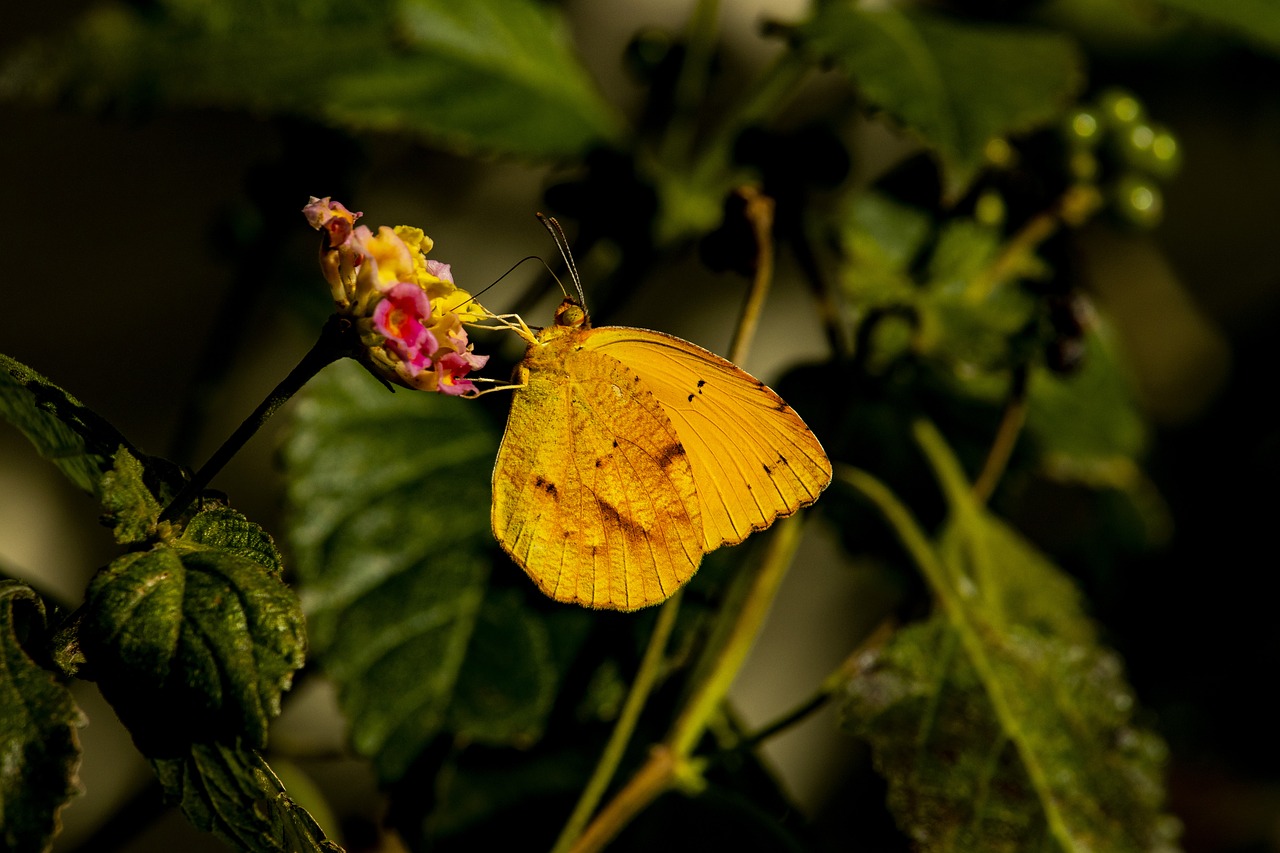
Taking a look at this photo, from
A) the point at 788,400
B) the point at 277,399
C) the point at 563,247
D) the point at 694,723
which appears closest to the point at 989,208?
the point at 788,400

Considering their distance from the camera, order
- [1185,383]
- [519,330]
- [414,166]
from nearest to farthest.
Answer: [519,330] < [414,166] < [1185,383]

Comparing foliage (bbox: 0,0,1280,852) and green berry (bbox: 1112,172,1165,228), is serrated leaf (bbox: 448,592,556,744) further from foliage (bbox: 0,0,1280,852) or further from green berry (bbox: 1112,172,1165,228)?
green berry (bbox: 1112,172,1165,228)

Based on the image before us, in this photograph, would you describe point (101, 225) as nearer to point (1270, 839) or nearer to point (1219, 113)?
point (1219, 113)

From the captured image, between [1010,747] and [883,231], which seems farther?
[883,231]

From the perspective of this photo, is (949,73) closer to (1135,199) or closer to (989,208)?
(989,208)

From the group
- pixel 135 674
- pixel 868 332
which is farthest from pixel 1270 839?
pixel 135 674

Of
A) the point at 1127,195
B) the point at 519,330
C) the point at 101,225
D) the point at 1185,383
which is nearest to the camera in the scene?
the point at 519,330

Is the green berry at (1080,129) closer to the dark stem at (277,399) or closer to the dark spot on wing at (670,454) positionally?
the dark spot on wing at (670,454)

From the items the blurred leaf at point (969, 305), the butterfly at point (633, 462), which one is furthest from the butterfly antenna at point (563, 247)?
the blurred leaf at point (969, 305)
